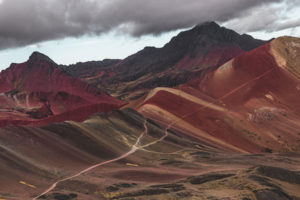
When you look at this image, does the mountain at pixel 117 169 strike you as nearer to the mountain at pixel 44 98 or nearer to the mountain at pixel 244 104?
the mountain at pixel 244 104

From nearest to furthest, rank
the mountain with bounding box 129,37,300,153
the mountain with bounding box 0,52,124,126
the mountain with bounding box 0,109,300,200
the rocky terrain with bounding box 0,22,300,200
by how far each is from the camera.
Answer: the mountain with bounding box 0,109,300,200
the rocky terrain with bounding box 0,22,300,200
the mountain with bounding box 129,37,300,153
the mountain with bounding box 0,52,124,126

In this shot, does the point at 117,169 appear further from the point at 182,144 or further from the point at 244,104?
the point at 244,104

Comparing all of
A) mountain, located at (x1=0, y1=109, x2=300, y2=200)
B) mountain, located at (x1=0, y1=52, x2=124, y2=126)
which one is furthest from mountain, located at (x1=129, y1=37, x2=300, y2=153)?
mountain, located at (x1=0, y1=52, x2=124, y2=126)

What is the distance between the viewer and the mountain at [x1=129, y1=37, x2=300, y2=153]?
7706cm

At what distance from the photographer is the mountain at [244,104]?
77062mm

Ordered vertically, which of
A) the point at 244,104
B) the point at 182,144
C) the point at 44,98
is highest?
the point at 44,98

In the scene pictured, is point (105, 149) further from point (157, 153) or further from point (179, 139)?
point (179, 139)

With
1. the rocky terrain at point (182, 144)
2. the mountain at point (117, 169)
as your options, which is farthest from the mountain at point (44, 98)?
the mountain at point (117, 169)

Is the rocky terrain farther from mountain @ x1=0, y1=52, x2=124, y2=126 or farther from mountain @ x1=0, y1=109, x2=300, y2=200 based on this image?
mountain @ x1=0, y1=52, x2=124, y2=126

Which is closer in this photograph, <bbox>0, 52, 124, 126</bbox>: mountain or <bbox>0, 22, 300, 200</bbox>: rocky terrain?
<bbox>0, 22, 300, 200</bbox>: rocky terrain

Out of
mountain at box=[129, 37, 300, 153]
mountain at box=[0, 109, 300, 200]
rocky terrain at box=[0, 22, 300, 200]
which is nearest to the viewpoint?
mountain at box=[0, 109, 300, 200]

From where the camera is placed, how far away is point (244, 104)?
9475cm

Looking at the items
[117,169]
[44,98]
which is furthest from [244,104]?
[44,98]

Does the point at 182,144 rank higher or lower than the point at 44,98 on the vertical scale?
lower
